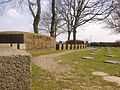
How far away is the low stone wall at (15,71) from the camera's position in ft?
3.32

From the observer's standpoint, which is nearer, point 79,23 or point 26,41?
point 26,41

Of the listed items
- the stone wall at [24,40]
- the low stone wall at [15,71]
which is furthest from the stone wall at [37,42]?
the low stone wall at [15,71]

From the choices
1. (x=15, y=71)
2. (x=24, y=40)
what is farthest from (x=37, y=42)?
(x=15, y=71)

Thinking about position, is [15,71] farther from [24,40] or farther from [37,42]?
[37,42]

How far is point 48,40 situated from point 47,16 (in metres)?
16.0

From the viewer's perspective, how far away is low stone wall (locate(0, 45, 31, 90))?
3.32ft

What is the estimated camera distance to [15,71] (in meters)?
1.06

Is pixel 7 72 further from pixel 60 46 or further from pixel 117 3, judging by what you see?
pixel 117 3

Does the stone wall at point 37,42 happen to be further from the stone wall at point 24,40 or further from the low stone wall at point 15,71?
the low stone wall at point 15,71

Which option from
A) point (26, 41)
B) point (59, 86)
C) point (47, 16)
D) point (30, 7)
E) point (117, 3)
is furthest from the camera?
point (47, 16)

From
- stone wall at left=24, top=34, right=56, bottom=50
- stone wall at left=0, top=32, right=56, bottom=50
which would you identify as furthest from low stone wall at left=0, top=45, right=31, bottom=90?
stone wall at left=24, top=34, right=56, bottom=50

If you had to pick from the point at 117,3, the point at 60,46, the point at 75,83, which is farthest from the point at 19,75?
the point at 117,3

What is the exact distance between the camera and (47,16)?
24516 millimetres

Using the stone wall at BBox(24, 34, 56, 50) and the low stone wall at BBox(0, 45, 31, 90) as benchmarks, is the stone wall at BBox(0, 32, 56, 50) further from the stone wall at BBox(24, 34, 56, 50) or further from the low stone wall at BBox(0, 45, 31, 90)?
the low stone wall at BBox(0, 45, 31, 90)
